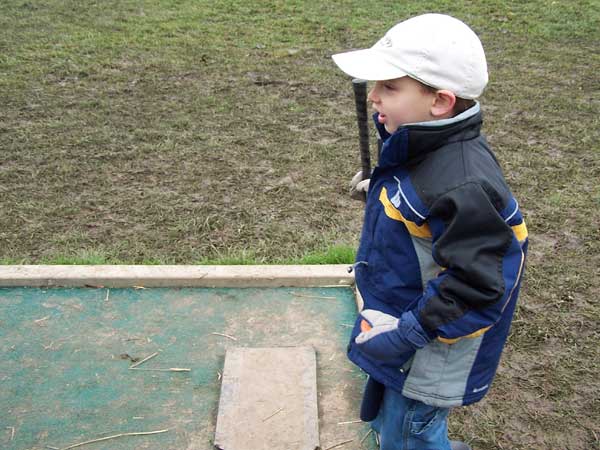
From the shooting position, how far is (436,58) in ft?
5.32

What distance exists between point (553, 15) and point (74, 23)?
5.88 m

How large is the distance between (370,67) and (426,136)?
24 centimetres

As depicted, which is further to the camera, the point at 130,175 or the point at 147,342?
the point at 130,175

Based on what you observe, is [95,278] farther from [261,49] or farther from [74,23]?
[74,23]

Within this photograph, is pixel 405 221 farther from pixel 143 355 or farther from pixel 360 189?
pixel 143 355

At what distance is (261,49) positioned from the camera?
7.13 m

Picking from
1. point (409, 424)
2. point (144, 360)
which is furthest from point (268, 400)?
point (409, 424)

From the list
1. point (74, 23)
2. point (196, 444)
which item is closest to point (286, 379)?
point (196, 444)

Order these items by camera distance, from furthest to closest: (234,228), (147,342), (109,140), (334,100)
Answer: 1. (334,100)
2. (109,140)
3. (234,228)
4. (147,342)

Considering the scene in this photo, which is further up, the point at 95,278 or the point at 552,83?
the point at 95,278

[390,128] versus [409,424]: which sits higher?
[390,128]

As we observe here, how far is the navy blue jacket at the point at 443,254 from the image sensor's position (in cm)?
156

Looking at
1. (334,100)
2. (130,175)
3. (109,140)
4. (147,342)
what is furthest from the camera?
(334,100)

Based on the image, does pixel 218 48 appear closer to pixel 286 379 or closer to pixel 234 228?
pixel 234 228
